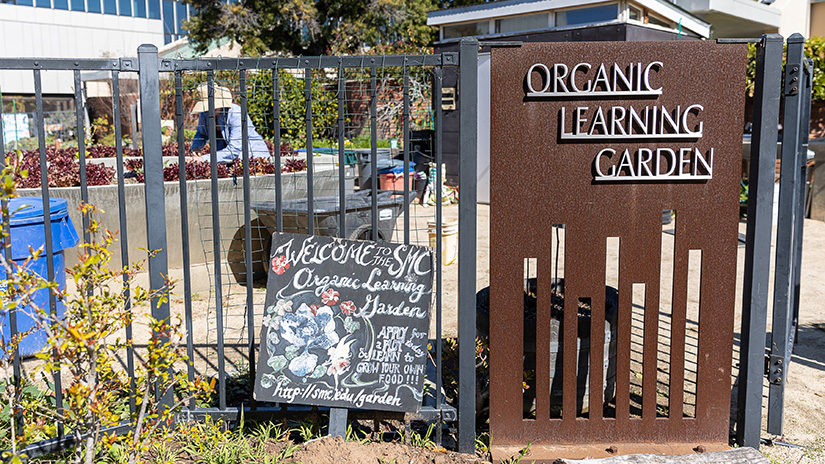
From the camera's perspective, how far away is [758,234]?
3.30 m

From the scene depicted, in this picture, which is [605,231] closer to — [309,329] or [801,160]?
[309,329]

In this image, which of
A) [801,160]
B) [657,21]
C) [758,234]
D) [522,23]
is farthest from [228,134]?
[657,21]

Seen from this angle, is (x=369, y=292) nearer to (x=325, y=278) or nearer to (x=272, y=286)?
(x=325, y=278)

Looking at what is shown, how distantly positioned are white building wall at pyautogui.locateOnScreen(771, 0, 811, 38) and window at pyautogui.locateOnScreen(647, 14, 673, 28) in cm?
552

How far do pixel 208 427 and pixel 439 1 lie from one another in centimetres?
2689

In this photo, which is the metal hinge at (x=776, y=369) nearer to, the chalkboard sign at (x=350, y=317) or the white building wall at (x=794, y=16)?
the chalkboard sign at (x=350, y=317)

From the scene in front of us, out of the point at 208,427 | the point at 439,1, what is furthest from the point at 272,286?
the point at 439,1

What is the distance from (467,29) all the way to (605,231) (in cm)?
1159

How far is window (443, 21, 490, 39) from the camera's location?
13.8 m

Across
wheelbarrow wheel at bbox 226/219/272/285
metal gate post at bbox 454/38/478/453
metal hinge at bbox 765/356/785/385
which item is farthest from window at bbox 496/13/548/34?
metal gate post at bbox 454/38/478/453

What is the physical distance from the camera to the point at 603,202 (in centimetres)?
330

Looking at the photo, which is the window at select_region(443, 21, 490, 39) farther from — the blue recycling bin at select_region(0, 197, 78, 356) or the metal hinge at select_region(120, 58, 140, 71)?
the metal hinge at select_region(120, 58, 140, 71)

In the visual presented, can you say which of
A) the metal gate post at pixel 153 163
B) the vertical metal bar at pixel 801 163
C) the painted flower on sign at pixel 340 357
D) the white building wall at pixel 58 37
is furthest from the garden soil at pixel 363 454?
the white building wall at pixel 58 37

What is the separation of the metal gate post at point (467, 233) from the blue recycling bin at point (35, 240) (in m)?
2.66
